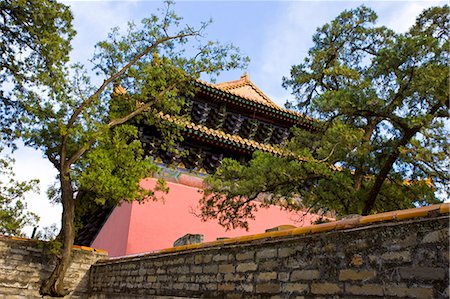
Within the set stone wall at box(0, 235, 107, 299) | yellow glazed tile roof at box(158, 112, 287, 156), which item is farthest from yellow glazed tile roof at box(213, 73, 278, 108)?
stone wall at box(0, 235, 107, 299)

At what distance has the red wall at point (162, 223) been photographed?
1054 cm

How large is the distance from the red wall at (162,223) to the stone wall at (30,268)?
1301 mm

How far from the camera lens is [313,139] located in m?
9.44

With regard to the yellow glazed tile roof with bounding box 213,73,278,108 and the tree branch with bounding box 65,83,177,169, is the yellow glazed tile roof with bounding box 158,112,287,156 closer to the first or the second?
the tree branch with bounding box 65,83,177,169

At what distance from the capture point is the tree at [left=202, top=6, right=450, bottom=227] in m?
7.36

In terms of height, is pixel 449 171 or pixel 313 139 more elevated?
pixel 313 139

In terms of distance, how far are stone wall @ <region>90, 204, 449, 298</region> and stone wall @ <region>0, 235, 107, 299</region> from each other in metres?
4.26

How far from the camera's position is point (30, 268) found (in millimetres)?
8836

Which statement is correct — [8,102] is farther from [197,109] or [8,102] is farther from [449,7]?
[449,7]

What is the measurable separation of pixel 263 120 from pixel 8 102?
7785mm

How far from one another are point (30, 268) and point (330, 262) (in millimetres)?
7704

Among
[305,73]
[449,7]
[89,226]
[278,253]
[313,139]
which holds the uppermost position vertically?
[449,7]

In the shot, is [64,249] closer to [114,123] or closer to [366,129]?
[114,123]

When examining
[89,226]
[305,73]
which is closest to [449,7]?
[305,73]
